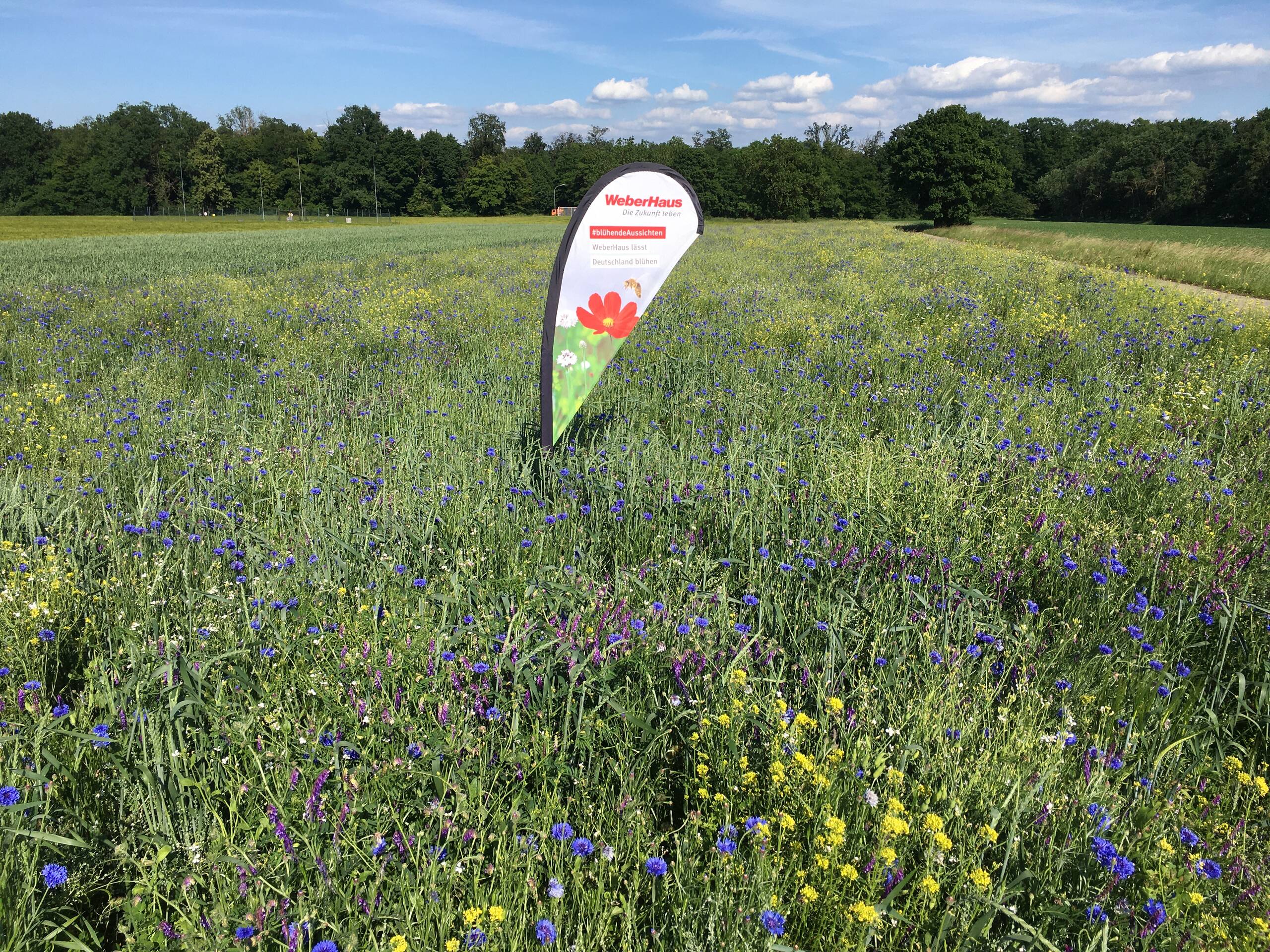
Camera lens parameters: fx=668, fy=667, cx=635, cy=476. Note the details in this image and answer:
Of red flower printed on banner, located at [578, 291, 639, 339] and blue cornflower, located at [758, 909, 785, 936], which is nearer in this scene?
blue cornflower, located at [758, 909, 785, 936]

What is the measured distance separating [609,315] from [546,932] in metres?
3.66

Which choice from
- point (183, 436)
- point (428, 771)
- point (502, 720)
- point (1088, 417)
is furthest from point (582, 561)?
point (1088, 417)

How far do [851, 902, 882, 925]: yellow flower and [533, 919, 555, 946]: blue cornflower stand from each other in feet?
2.29

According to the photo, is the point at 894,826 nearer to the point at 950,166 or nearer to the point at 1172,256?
the point at 1172,256

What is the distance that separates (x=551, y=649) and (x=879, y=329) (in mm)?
8199

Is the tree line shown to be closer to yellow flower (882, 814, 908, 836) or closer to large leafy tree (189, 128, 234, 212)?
large leafy tree (189, 128, 234, 212)

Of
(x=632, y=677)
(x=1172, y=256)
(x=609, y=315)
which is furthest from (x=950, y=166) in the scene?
(x=632, y=677)

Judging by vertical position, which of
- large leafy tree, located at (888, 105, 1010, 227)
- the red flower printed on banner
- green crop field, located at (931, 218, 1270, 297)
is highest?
large leafy tree, located at (888, 105, 1010, 227)

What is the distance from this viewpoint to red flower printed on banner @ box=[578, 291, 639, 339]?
4434 millimetres

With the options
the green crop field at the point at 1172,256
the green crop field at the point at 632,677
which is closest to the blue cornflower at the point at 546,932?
the green crop field at the point at 632,677

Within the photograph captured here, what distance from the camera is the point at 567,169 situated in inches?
4424

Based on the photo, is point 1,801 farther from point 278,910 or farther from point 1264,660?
point 1264,660

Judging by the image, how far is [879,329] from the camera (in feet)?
30.7

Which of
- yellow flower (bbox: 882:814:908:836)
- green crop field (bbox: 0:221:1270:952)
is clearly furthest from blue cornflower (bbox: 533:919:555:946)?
yellow flower (bbox: 882:814:908:836)
